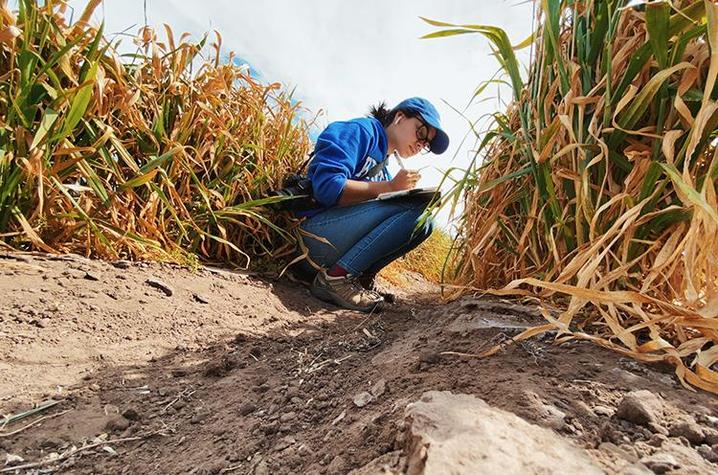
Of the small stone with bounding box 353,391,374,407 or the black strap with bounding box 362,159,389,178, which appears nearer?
the small stone with bounding box 353,391,374,407

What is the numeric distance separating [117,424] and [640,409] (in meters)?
0.94

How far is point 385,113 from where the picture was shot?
10.1 feet

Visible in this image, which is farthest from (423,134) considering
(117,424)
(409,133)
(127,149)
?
(117,424)

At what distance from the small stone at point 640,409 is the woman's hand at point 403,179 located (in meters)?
1.93

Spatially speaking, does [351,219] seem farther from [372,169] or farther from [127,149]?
[127,149]

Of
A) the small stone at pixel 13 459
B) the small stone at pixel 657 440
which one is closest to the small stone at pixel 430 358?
the small stone at pixel 657 440

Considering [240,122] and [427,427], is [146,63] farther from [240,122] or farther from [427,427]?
[427,427]

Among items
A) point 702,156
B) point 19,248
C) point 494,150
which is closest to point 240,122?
point 19,248

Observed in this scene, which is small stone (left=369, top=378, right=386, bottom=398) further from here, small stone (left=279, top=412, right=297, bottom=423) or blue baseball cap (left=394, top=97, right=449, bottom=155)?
blue baseball cap (left=394, top=97, right=449, bottom=155)

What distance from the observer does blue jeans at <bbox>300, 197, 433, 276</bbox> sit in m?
2.47

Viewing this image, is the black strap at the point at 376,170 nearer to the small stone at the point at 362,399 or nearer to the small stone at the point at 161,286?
the small stone at the point at 161,286

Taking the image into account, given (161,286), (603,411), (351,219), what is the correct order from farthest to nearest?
1. (351,219)
2. (161,286)
3. (603,411)

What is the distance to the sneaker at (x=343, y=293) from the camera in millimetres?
2330

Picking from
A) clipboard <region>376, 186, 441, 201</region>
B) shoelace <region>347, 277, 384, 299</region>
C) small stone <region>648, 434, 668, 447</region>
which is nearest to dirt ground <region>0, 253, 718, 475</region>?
small stone <region>648, 434, 668, 447</region>
